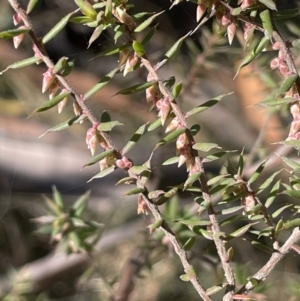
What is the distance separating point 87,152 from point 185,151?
0.77 metres

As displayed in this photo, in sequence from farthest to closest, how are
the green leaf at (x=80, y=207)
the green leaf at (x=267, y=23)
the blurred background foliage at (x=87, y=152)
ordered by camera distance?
the blurred background foliage at (x=87, y=152) → the green leaf at (x=80, y=207) → the green leaf at (x=267, y=23)

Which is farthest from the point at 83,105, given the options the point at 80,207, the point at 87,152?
the point at 87,152

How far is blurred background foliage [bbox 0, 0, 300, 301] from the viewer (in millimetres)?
950

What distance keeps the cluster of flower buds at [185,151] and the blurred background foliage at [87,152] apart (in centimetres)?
55

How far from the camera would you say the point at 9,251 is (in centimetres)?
117

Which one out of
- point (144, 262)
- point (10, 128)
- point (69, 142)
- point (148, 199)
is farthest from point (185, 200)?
point (148, 199)

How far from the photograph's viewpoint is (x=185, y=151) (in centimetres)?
33

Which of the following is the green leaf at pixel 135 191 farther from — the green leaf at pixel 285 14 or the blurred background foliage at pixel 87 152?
the blurred background foliage at pixel 87 152

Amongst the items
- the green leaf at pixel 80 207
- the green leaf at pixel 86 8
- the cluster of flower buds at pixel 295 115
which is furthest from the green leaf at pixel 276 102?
the green leaf at pixel 80 207

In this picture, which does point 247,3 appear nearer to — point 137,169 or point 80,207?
point 137,169

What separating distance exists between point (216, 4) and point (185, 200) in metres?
0.69

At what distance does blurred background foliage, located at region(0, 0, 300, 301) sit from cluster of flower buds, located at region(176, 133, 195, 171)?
21.5 inches

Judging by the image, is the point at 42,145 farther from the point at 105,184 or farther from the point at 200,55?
the point at 200,55

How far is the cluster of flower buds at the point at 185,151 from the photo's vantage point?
328 mm
